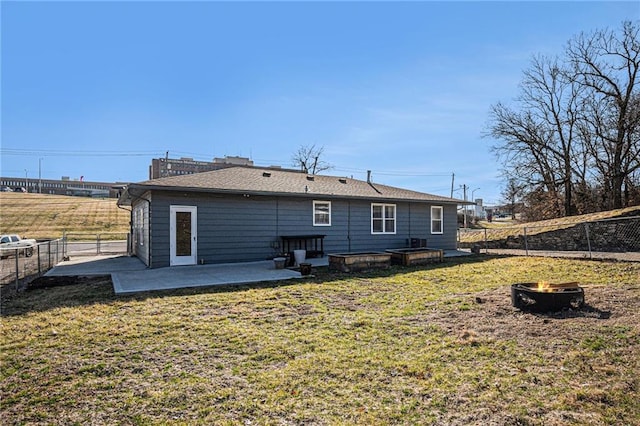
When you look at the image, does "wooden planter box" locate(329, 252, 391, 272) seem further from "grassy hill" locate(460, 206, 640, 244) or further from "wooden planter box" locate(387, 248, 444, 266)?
"grassy hill" locate(460, 206, 640, 244)

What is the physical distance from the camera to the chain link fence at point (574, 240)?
13.2 m

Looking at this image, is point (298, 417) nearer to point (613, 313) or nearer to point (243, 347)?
point (243, 347)

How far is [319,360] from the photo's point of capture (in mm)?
3561

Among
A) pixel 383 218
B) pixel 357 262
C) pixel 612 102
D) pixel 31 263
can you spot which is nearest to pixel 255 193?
pixel 357 262

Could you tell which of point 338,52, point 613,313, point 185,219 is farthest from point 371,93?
point 613,313

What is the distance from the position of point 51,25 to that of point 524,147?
2667 centimetres

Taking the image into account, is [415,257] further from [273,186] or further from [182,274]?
[182,274]

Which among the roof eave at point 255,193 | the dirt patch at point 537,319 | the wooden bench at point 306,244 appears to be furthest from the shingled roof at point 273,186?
the dirt patch at point 537,319

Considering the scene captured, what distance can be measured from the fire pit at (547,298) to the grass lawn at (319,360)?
289 millimetres

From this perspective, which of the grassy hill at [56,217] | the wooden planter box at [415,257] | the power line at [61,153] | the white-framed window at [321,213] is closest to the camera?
the wooden planter box at [415,257]

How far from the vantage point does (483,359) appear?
3516 millimetres

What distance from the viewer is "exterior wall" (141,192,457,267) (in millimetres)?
10242

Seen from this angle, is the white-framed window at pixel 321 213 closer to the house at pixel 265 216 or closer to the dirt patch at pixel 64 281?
the house at pixel 265 216

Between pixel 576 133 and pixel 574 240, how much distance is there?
12149mm
